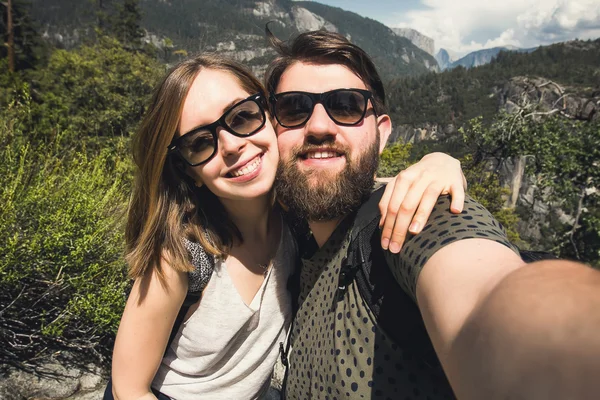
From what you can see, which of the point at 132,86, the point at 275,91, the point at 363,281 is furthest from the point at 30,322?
the point at 132,86

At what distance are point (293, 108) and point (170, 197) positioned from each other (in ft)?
2.42

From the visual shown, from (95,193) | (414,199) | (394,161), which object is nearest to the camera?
(414,199)

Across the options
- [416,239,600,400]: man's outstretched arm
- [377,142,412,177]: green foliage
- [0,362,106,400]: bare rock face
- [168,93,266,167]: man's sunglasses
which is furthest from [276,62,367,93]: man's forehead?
[377,142,412,177]: green foliage

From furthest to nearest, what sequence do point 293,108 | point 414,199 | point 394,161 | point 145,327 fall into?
1. point 394,161
2. point 293,108
3. point 145,327
4. point 414,199

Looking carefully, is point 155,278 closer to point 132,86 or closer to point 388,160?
point 388,160

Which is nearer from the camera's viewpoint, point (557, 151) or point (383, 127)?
point (383, 127)

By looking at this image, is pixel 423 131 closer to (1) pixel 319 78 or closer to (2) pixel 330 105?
(1) pixel 319 78

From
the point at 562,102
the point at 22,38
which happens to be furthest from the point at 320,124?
the point at 22,38

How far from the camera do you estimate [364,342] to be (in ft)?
3.44

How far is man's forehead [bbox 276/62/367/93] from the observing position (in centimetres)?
168

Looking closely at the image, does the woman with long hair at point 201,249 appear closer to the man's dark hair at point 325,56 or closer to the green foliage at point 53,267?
the man's dark hair at point 325,56

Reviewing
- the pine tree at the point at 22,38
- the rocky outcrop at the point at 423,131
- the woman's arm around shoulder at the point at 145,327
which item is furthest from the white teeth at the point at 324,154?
the rocky outcrop at the point at 423,131

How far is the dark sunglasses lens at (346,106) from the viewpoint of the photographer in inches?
62.9

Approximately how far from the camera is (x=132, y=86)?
608 inches
